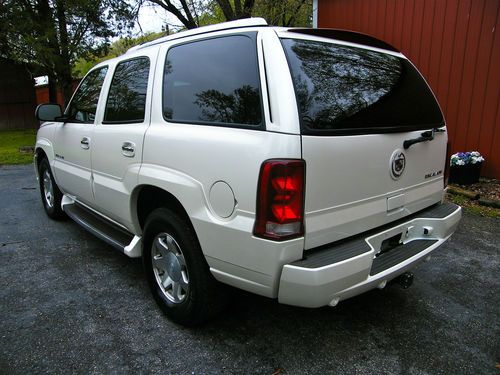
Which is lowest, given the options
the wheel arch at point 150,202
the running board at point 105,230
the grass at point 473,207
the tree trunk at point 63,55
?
the grass at point 473,207

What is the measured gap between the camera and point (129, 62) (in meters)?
3.29

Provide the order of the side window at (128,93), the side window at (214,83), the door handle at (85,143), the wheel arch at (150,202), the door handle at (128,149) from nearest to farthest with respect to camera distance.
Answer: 1. the side window at (214,83)
2. the wheel arch at (150,202)
3. the door handle at (128,149)
4. the side window at (128,93)
5. the door handle at (85,143)

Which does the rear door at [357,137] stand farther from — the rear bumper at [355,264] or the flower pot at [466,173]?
the flower pot at [466,173]

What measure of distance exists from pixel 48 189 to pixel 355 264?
4.38 metres

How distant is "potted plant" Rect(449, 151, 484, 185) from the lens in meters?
6.14

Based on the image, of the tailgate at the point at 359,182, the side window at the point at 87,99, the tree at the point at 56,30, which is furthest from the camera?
the tree at the point at 56,30

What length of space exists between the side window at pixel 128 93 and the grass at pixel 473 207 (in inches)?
180

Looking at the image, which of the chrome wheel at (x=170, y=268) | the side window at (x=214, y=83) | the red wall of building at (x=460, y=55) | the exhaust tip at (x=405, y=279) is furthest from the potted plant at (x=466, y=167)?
the chrome wheel at (x=170, y=268)

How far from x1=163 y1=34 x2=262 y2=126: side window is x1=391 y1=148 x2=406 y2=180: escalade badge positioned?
0.92 metres

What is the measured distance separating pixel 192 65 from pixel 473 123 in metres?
5.69

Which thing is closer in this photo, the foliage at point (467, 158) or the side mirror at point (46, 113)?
the side mirror at point (46, 113)

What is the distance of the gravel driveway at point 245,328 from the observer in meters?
2.35

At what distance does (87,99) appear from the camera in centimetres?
392

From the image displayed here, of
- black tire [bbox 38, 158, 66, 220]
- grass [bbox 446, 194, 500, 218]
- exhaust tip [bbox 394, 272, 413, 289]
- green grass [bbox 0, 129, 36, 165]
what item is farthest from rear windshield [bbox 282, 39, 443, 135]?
green grass [bbox 0, 129, 36, 165]
